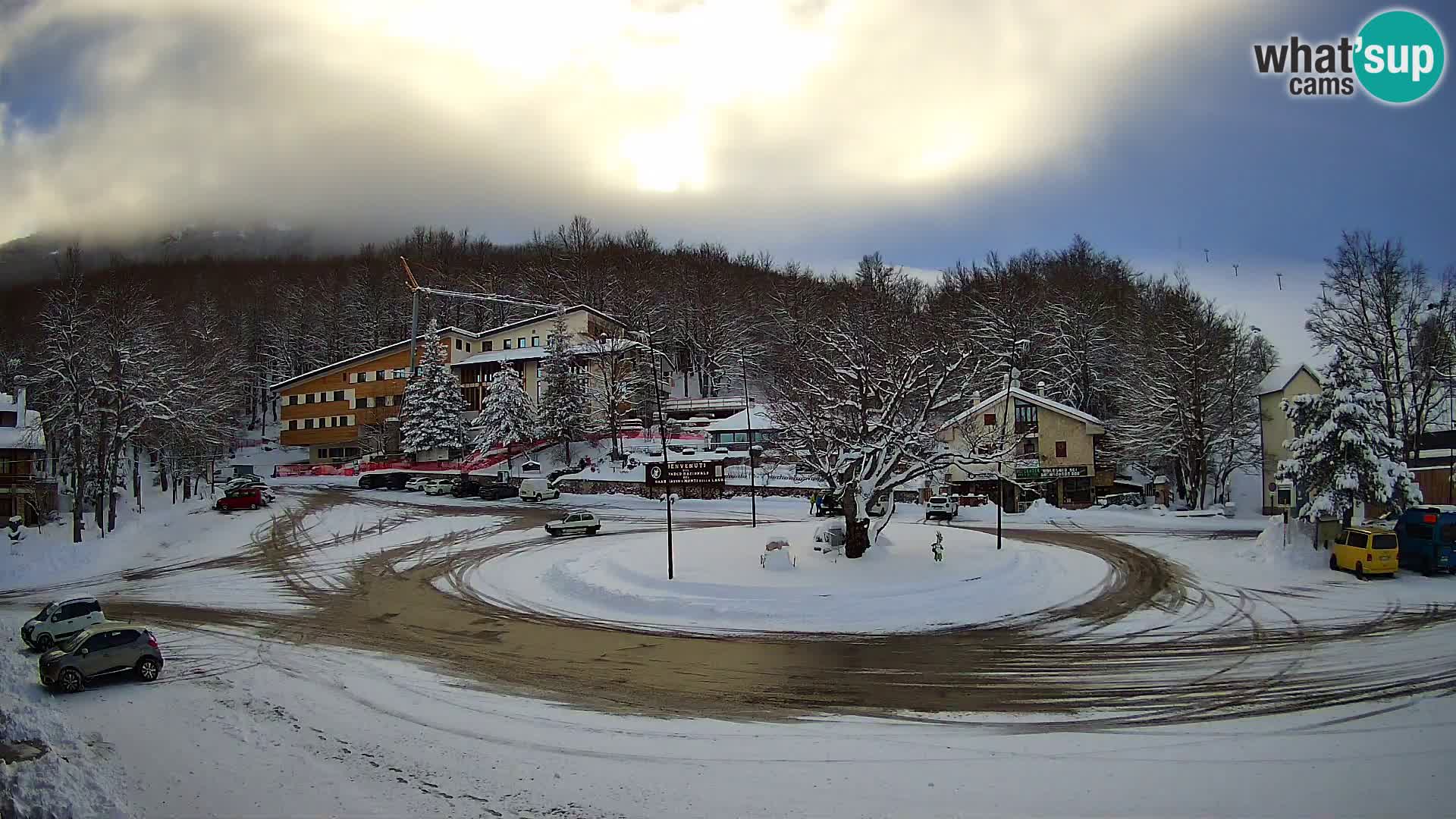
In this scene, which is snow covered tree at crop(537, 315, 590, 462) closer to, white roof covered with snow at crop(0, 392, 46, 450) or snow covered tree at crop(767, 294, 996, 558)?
white roof covered with snow at crop(0, 392, 46, 450)

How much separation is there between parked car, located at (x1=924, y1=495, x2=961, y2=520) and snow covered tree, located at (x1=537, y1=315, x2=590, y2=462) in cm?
3375

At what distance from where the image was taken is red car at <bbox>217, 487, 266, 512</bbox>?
168 ft

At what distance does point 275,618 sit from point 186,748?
39.3 feet

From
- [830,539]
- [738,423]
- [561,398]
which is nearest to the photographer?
[830,539]

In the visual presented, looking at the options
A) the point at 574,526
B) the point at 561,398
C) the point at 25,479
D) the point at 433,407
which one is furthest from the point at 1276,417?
the point at 25,479

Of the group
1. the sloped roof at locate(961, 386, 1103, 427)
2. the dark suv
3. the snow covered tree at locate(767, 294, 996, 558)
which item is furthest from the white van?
the sloped roof at locate(961, 386, 1103, 427)

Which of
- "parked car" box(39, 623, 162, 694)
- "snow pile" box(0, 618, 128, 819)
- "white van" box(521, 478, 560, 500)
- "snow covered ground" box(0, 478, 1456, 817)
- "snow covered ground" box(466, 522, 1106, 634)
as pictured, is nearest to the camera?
"snow pile" box(0, 618, 128, 819)

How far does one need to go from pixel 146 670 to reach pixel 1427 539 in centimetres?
3881

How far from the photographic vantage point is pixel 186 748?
13891 mm

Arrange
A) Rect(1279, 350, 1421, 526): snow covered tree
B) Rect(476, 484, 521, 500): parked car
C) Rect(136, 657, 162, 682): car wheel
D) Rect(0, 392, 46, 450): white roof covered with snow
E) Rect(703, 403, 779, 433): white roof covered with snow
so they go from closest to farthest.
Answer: Rect(136, 657, 162, 682): car wheel, Rect(1279, 350, 1421, 526): snow covered tree, Rect(0, 392, 46, 450): white roof covered with snow, Rect(476, 484, 521, 500): parked car, Rect(703, 403, 779, 433): white roof covered with snow

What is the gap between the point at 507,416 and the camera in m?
68.8

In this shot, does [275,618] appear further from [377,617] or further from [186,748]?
[186,748]

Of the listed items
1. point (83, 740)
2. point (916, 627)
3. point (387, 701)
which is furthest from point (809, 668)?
point (83, 740)

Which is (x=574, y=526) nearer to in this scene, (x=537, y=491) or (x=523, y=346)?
(x=537, y=491)
